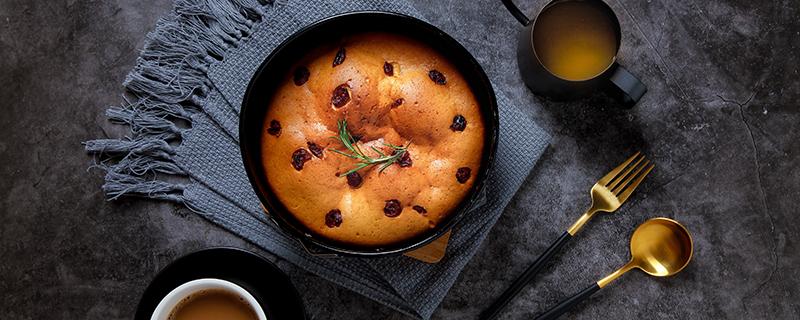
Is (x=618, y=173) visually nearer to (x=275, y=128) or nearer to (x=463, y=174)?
(x=463, y=174)

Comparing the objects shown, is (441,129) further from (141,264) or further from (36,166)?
(36,166)

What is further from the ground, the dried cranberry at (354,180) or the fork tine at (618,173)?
the dried cranberry at (354,180)

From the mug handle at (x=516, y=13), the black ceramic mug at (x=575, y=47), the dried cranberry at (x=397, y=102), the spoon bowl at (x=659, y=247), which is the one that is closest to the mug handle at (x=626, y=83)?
the black ceramic mug at (x=575, y=47)

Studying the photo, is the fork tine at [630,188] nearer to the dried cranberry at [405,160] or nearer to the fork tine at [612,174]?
the fork tine at [612,174]

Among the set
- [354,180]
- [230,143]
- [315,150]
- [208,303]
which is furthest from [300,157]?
[208,303]

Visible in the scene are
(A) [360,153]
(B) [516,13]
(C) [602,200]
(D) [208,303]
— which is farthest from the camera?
(C) [602,200]

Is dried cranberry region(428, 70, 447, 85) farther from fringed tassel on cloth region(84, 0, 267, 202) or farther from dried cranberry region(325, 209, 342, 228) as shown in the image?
fringed tassel on cloth region(84, 0, 267, 202)
